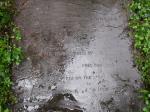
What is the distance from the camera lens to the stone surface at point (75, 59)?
4664mm

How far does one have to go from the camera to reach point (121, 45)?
521 centimetres

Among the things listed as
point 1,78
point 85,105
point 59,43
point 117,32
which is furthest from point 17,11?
point 85,105

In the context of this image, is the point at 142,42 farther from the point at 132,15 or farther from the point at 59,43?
the point at 59,43

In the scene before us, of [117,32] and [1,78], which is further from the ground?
[117,32]

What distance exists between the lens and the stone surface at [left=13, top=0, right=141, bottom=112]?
4.66 meters

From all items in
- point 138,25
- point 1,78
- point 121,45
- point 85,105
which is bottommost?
point 85,105

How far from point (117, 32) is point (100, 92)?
117cm

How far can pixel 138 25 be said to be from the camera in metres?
5.47

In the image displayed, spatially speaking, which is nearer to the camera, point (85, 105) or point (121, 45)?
point (85, 105)

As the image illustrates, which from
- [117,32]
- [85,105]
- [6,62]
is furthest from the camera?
[117,32]

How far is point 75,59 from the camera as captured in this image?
16.5 feet

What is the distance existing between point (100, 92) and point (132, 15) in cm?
165

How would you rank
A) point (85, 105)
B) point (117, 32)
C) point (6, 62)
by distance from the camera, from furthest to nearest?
1. point (117, 32)
2. point (6, 62)
3. point (85, 105)

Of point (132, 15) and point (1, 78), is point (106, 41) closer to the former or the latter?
point (132, 15)
